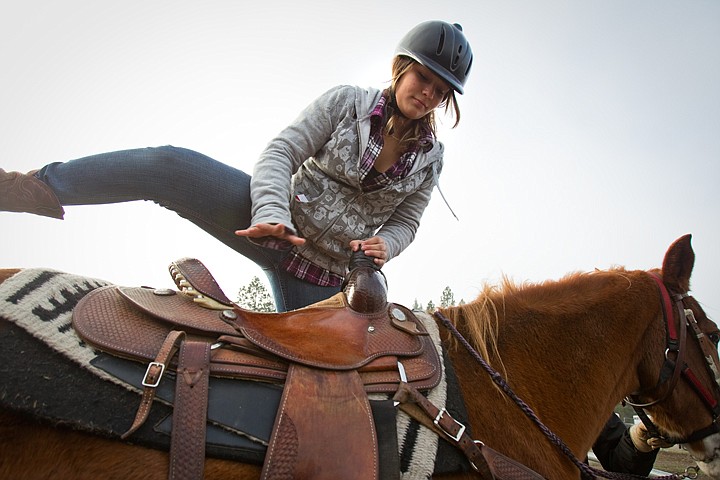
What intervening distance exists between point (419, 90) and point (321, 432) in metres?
1.85

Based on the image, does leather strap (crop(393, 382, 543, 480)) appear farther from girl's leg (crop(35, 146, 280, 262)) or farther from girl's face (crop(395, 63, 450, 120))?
girl's face (crop(395, 63, 450, 120))

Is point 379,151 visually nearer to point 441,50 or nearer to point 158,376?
point 441,50

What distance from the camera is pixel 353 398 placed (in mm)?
1422

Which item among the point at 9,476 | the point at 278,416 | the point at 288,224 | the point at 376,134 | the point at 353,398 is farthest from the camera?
the point at 376,134

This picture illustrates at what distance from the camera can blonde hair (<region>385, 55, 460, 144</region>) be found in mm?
2500

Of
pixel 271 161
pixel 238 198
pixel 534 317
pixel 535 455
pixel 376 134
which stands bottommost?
pixel 535 455

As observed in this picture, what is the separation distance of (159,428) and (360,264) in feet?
3.56

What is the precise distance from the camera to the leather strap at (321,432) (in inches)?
49.4

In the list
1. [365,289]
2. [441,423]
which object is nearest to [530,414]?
[441,423]

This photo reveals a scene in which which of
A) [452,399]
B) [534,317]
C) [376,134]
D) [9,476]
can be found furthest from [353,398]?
[376,134]

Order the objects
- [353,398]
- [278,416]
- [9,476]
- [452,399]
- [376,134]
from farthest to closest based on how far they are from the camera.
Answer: [376,134] < [452,399] < [353,398] < [278,416] < [9,476]

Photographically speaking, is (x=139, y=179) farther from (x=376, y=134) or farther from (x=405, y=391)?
(x=405, y=391)

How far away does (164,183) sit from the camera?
225 cm

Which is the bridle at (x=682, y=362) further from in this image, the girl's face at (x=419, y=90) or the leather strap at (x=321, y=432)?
the leather strap at (x=321, y=432)
